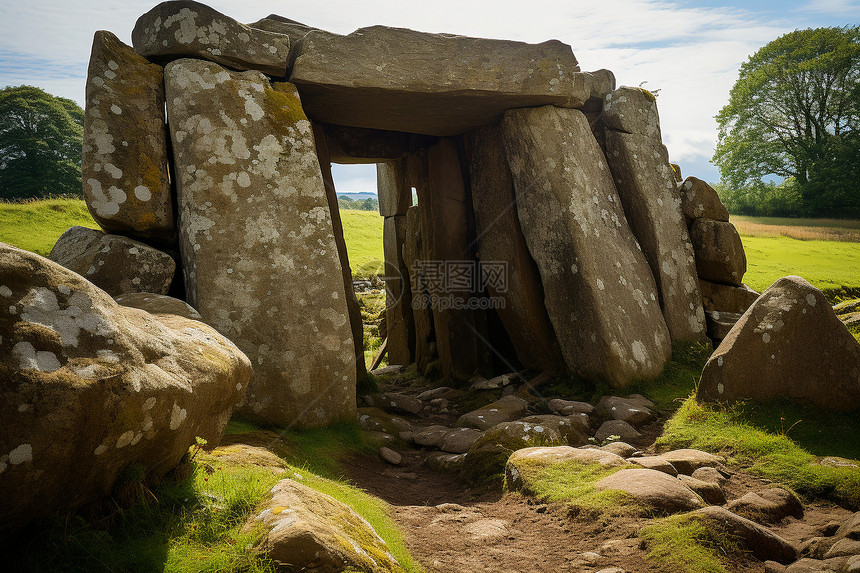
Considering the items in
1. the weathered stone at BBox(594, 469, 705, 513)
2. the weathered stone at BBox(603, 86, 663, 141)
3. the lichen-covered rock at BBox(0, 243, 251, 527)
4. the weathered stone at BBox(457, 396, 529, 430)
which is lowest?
the weathered stone at BBox(457, 396, 529, 430)

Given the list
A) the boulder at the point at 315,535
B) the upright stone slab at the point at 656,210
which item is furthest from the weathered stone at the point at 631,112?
the boulder at the point at 315,535

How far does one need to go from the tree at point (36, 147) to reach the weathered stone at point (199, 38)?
24485mm

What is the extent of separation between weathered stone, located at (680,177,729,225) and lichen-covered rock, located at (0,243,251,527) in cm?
933

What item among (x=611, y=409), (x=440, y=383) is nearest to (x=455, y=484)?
(x=611, y=409)

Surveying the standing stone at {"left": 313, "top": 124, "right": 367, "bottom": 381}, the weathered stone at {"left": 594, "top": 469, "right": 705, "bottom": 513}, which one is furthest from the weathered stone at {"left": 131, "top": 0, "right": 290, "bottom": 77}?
the weathered stone at {"left": 594, "top": 469, "right": 705, "bottom": 513}

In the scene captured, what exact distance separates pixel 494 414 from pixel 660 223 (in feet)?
15.2

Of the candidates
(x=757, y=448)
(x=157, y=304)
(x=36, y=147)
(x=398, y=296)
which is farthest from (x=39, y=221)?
(x=757, y=448)

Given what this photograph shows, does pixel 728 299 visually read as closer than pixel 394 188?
Yes

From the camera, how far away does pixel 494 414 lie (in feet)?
24.7

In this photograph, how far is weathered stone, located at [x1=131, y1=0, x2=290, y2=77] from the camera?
701 centimetres

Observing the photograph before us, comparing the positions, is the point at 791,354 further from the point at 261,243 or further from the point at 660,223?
the point at 261,243

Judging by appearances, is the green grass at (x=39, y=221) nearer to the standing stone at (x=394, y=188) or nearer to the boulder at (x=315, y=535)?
the standing stone at (x=394, y=188)

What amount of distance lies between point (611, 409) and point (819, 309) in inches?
98.4

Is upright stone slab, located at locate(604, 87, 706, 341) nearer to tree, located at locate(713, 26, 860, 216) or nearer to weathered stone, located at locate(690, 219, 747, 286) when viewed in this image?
weathered stone, located at locate(690, 219, 747, 286)
